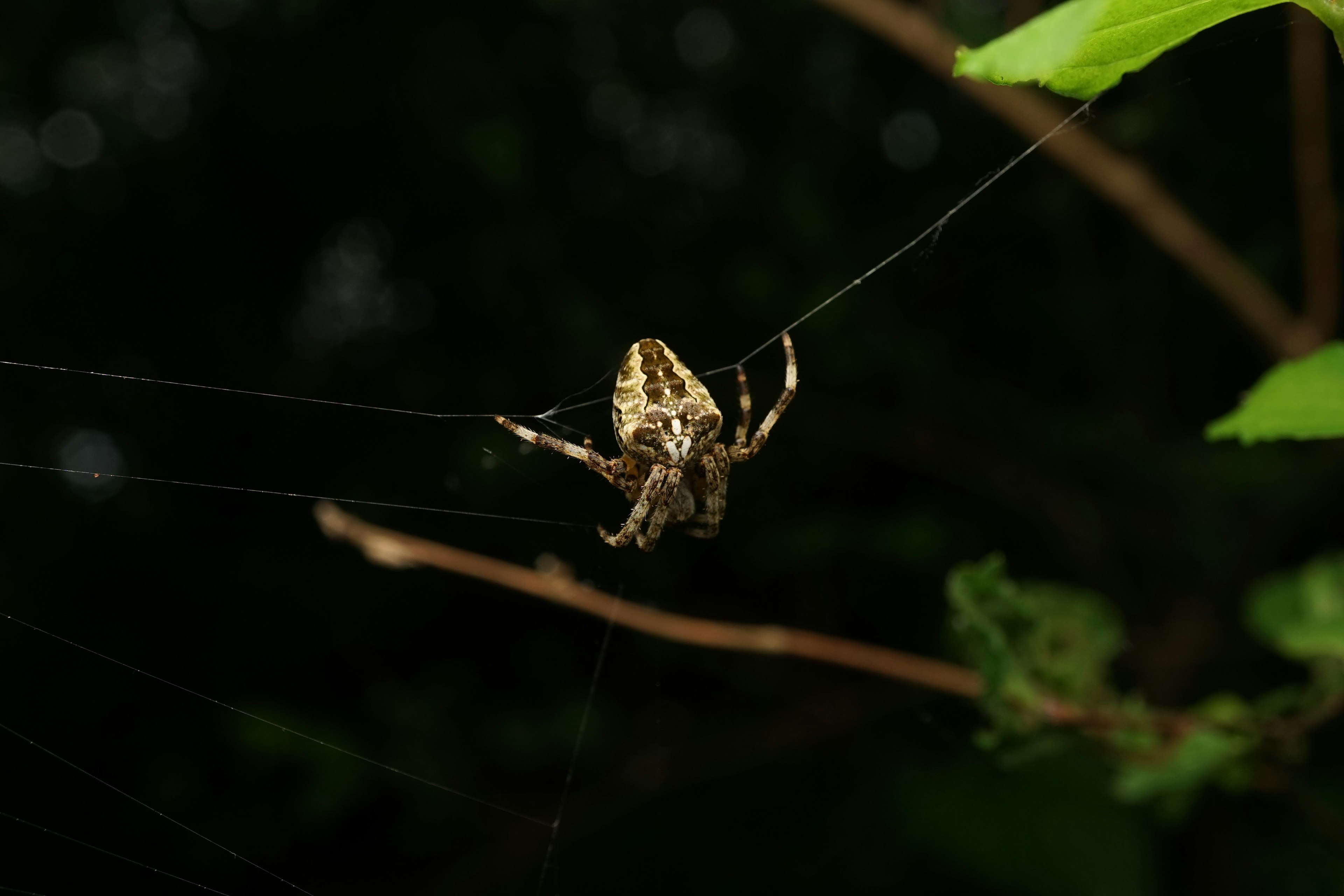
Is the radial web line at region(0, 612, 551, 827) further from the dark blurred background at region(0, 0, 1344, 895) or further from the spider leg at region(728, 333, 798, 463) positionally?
the spider leg at region(728, 333, 798, 463)

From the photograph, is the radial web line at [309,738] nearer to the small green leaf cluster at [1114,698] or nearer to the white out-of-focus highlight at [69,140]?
the white out-of-focus highlight at [69,140]

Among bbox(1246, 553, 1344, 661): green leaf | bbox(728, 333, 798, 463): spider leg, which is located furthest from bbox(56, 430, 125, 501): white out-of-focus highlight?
bbox(1246, 553, 1344, 661): green leaf

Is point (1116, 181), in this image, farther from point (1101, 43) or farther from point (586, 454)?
point (1101, 43)

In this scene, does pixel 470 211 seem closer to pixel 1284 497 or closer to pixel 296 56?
pixel 296 56

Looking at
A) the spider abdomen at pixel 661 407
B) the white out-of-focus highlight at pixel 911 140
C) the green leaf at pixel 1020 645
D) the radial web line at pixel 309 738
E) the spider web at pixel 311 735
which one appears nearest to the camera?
the green leaf at pixel 1020 645

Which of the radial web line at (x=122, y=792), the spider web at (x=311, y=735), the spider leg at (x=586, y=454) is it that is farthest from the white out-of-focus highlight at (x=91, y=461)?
the spider leg at (x=586, y=454)

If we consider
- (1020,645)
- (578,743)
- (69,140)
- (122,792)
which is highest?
(69,140)

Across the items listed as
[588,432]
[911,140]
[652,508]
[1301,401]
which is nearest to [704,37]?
[911,140]

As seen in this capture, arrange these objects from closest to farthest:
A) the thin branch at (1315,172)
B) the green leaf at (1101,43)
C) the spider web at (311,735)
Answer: the green leaf at (1101,43), the thin branch at (1315,172), the spider web at (311,735)
